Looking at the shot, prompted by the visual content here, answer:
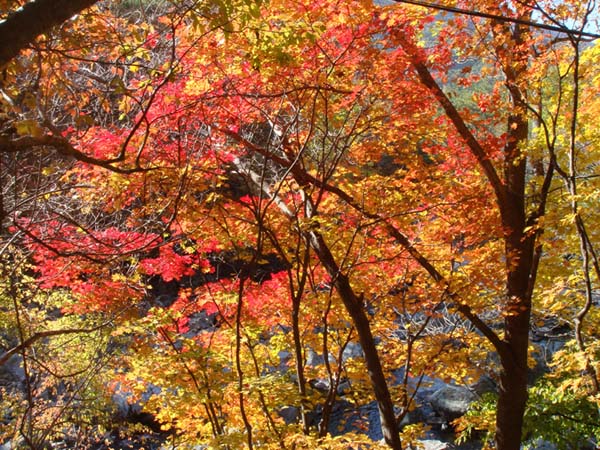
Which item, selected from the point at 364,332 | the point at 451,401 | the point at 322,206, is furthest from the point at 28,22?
the point at 451,401

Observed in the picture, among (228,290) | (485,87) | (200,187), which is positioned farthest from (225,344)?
(485,87)

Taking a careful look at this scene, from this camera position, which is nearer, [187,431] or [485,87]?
[187,431]

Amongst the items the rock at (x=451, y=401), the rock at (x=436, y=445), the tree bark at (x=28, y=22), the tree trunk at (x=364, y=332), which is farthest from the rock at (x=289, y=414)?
the tree bark at (x=28, y=22)

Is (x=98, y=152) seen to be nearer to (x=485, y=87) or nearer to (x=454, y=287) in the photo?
(x=454, y=287)

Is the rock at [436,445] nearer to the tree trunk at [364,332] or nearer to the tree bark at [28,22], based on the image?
the tree trunk at [364,332]

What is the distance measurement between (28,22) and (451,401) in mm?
12764

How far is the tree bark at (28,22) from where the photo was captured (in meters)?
1.79

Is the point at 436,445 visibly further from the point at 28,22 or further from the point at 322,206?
the point at 28,22

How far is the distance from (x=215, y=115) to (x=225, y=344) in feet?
10.1

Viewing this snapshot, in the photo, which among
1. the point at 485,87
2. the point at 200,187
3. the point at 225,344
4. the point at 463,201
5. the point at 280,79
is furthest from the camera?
the point at 485,87

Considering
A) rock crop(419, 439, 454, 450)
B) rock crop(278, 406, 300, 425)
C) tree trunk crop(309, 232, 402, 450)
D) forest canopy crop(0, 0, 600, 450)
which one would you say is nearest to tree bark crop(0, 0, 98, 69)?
forest canopy crop(0, 0, 600, 450)

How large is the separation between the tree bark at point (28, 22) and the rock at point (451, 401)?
12498 millimetres

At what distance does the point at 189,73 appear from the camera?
17.6 ft

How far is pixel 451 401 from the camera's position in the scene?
1245cm
